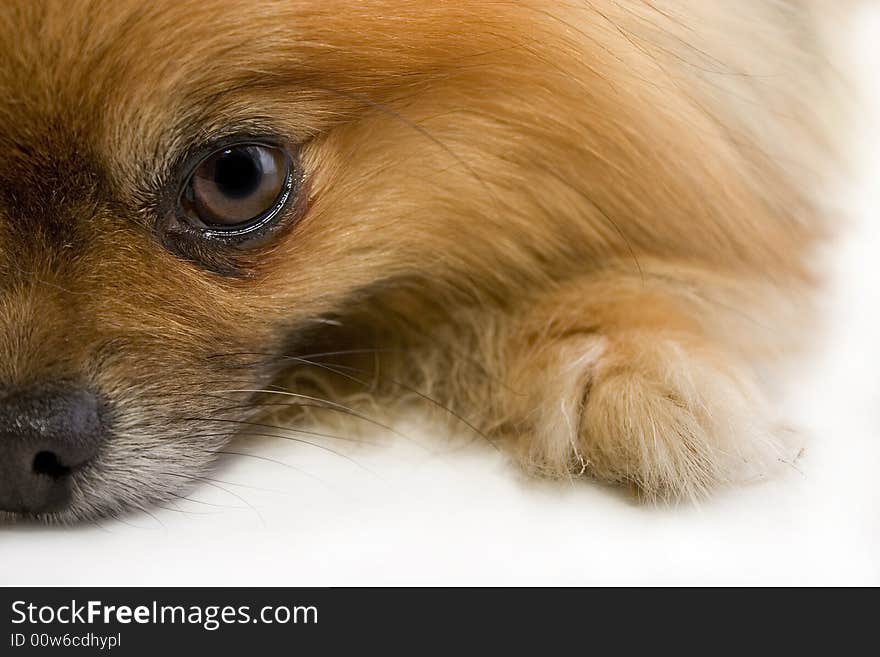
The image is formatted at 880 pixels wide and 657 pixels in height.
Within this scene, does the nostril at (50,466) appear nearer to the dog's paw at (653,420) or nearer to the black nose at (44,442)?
the black nose at (44,442)

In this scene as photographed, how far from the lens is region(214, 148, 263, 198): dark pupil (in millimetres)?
1341

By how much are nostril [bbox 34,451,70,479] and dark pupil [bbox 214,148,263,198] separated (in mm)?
381

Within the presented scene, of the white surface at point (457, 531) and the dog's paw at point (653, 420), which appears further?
the dog's paw at point (653, 420)

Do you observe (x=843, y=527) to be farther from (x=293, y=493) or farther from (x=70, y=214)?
(x=70, y=214)

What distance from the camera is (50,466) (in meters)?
1.33

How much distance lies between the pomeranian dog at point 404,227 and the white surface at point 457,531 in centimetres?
5

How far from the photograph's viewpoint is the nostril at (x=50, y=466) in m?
1.33

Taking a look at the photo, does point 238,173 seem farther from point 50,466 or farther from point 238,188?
point 50,466

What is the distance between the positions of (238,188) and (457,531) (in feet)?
1.65

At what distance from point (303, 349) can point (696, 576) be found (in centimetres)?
68

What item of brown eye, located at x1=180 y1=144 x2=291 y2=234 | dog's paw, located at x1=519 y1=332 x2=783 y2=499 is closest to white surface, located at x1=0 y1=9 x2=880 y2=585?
dog's paw, located at x1=519 y1=332 x2=783 y2=499

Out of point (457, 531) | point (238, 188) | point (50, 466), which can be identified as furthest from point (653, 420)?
point (50, 466)

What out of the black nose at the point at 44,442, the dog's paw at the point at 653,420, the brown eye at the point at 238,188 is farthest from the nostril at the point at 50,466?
the dog's paw at the point at 653,420

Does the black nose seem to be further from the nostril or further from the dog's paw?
the dog's paw
